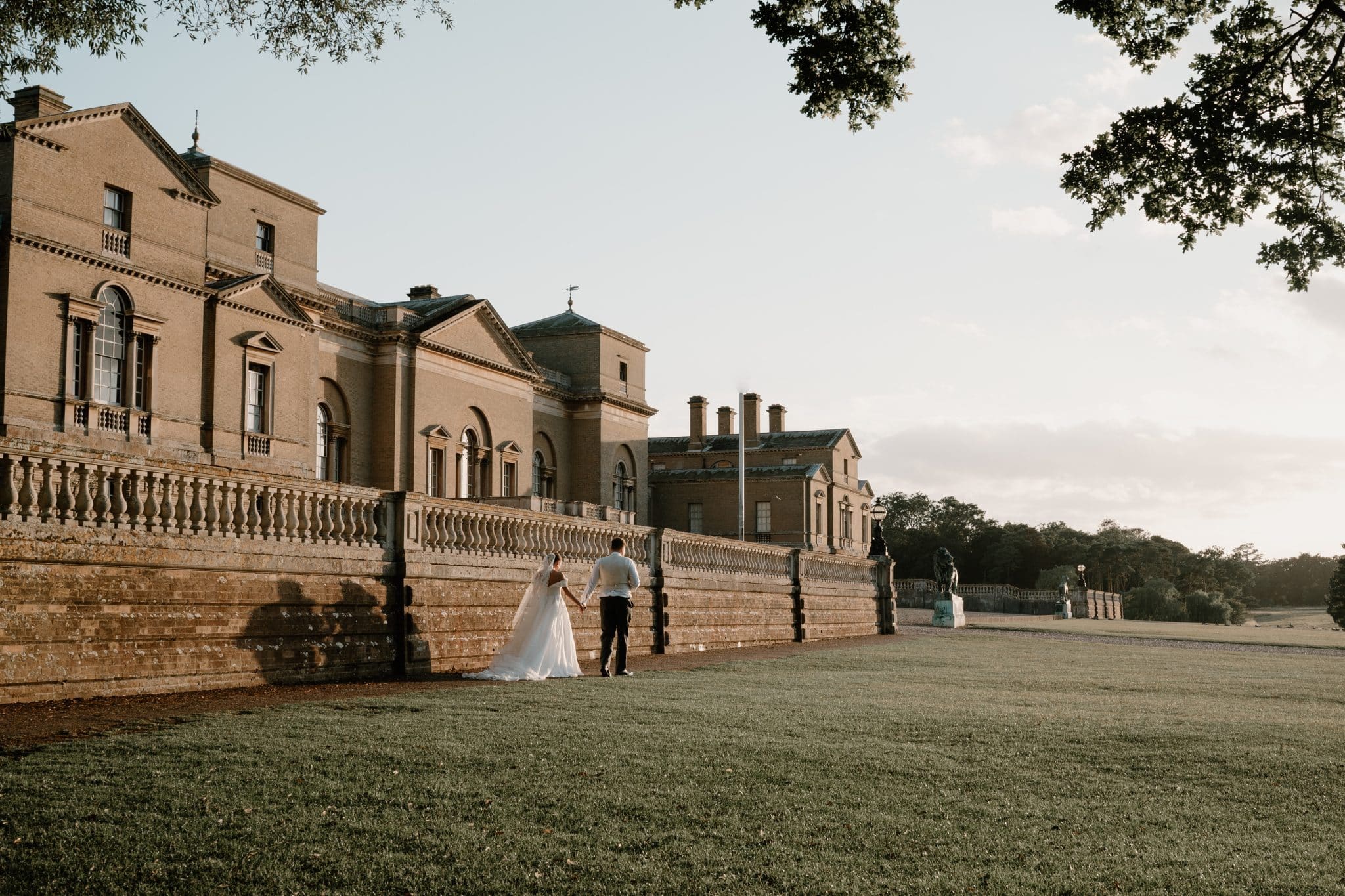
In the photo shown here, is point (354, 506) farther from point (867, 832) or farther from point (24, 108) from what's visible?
point (24, 108)

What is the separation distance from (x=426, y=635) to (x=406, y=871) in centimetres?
975

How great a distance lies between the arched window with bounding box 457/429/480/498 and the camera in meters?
47.8

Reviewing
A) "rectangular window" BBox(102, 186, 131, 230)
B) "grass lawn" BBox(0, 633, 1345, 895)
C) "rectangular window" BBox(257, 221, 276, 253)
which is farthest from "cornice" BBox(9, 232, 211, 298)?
"grass lawn" BBox(0, 633, 1345, 895)

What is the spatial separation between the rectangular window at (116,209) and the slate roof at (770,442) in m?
46.6

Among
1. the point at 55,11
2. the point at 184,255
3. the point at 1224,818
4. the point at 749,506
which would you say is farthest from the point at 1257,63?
the point at 749,506

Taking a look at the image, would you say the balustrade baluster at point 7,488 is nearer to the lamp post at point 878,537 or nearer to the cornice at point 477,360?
the lamp post at point 878,537

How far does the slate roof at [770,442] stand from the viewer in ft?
249

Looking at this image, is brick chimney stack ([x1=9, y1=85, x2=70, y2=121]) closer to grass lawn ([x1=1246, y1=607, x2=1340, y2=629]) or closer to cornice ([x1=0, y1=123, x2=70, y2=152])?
cornice ([x1=0, y1=123, x2=70, y2=152])

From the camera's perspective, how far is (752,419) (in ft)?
257

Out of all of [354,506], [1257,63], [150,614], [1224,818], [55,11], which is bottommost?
[1224,818]

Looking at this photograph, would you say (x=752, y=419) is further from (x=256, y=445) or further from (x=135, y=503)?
(x=135, y=503)

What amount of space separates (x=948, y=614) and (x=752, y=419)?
36233 mm

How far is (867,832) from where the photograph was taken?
6.38 m

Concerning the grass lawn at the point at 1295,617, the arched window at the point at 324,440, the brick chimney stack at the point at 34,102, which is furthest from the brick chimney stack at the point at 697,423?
the brick chimney stack at the point at 34,102
